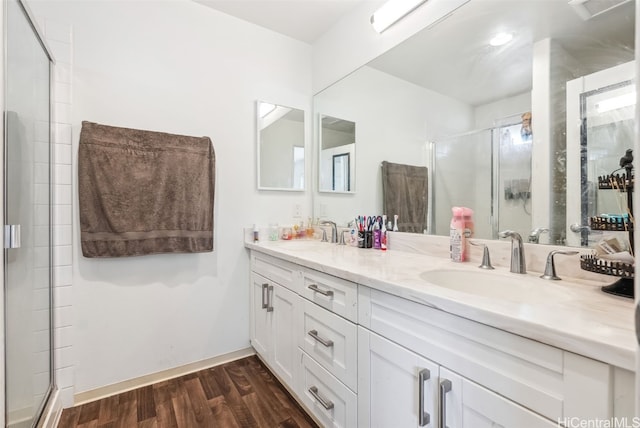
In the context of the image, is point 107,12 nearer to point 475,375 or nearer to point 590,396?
point 475,375

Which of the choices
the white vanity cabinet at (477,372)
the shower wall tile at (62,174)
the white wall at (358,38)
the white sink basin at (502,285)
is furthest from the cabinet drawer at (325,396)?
the white wall at (358,38)

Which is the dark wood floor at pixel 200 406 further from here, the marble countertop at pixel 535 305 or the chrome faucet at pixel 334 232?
the chrome faucet at pixel 334 232

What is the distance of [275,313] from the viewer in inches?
61.9

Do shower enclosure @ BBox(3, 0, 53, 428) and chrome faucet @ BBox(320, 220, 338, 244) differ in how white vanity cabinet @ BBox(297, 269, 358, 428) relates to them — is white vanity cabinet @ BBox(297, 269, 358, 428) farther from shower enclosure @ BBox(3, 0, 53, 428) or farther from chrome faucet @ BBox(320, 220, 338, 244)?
shower enclosure @ BBox(3, 0, 53, 428)

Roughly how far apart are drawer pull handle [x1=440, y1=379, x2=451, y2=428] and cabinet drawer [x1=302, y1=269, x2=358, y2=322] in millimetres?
347

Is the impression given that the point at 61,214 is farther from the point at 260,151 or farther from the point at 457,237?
the point at 457,237

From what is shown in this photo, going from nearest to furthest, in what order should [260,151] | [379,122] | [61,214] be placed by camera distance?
[61,214]
[379,122]
[260,151]

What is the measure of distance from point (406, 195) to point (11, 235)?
5.64 ft

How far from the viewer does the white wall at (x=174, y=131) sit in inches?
58.7

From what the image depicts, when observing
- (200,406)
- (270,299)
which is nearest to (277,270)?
(270,299)

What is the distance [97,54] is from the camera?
1.50 meters

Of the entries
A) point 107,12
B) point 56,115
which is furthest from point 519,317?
point 107,12

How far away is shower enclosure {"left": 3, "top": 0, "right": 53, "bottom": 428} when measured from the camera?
1021 millimetres

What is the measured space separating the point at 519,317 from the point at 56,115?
2.04 m
